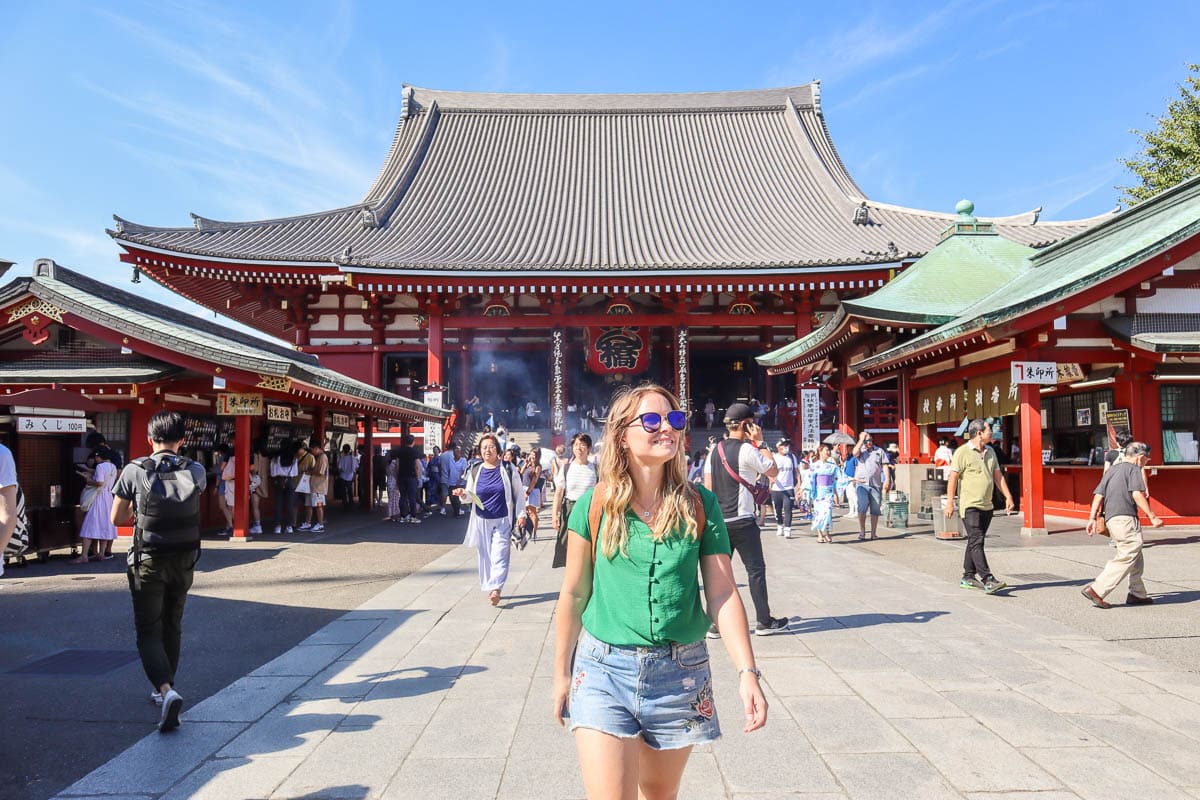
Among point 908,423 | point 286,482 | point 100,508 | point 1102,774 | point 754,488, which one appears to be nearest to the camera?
point 1102,774

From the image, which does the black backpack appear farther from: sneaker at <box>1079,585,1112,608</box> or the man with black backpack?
sneaker at <box>1079,585,1112,608</box>

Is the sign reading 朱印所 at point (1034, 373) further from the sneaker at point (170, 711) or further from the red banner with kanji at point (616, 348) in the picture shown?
the red banner with kanji at point (616, 348)

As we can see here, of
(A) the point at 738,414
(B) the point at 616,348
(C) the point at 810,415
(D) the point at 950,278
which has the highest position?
(D) the point at 950,278

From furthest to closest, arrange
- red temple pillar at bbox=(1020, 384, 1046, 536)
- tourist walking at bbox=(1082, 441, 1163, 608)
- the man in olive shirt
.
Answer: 1. red temple pillar at bbox=(1020, 384, 1046, 536)
2. the man in olive shirt
3. tourist walking at bbox=(1082, 441, 1163, 608)

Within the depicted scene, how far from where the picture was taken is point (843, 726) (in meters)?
4.05

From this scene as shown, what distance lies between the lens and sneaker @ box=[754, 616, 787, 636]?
6.19 meters

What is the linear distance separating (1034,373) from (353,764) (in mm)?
10429

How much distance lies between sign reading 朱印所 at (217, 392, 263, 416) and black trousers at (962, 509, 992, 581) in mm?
9985

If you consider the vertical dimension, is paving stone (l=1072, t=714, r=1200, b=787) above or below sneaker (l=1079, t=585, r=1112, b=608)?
below

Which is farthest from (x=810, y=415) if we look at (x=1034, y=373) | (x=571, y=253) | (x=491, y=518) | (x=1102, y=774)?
(x=1102, y=774)

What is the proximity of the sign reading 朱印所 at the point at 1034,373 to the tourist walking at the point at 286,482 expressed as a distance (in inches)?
449

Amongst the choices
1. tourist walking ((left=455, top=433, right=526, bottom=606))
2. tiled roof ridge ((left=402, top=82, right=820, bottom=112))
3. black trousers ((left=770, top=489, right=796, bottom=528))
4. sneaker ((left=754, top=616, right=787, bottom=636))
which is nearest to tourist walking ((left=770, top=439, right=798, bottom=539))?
black trousers ((left=770, top=489, right=796, bottom=528))

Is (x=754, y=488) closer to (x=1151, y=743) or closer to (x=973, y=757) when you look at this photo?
(x=973, y=757)

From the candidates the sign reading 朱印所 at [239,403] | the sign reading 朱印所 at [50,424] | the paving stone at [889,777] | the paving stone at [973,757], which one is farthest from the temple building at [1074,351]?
the sign reading 朱印所 at [50,424]
